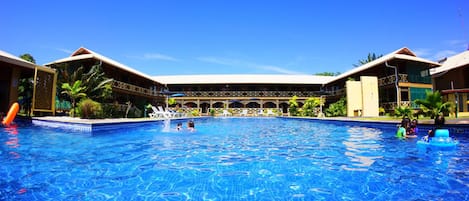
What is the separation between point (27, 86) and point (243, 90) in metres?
23.4

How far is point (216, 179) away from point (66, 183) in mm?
2052

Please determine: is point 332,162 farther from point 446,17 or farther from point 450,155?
point 446,17

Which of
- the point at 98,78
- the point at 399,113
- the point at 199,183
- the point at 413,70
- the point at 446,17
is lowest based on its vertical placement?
the point at 199,183

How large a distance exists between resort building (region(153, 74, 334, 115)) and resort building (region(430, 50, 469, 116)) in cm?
1207

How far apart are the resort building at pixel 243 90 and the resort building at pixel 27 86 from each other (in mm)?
17489

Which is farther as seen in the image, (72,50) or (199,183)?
(72,50)

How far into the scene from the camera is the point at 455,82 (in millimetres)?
19656

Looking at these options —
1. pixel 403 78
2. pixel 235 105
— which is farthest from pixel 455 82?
pixel 235 105

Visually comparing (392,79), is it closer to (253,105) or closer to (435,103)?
(435,103)

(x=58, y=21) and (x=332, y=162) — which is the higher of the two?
(x=58, y=21)

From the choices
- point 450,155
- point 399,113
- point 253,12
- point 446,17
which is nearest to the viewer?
point 450,155

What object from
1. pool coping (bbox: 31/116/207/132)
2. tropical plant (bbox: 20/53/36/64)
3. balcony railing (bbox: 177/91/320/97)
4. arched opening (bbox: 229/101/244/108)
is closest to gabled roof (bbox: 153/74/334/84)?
balcony railing (bbox: 177/91/320/97)

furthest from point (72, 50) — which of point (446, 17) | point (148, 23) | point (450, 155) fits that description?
point (446, 17)

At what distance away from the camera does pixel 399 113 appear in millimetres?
14508
